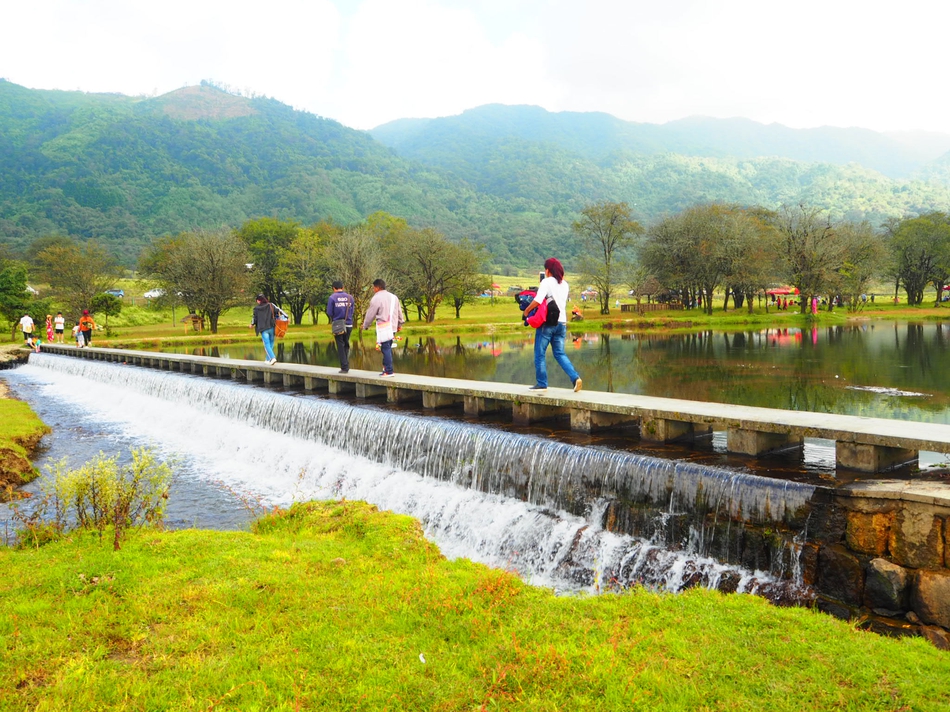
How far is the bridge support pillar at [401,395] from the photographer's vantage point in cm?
1672

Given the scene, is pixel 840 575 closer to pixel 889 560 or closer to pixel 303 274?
pixel 889 560

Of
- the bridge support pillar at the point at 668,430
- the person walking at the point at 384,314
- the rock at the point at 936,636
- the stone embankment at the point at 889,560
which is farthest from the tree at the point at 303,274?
the rock at the point at 936,636

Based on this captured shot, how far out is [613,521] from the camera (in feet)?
28.8

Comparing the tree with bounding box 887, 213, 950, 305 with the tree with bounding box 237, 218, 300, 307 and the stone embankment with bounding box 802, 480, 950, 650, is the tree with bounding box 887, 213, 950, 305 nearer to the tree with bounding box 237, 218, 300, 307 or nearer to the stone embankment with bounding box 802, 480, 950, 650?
the tree with bounding box 237, 218, 300, 307

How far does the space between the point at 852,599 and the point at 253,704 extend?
5.56 m

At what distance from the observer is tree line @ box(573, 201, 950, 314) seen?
6738 cm

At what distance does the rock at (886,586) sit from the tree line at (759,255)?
64.3m

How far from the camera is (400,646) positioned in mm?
4688

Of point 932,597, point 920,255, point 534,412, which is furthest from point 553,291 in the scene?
point 920,255

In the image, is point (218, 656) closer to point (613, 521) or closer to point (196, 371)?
point (613, 521)

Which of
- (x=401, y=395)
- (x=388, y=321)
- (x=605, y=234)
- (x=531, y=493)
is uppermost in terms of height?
(x=605, y=234)

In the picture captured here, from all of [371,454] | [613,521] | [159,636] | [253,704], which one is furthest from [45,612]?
[371,454]

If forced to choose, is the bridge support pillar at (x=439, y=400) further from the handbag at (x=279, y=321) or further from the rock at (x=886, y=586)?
the rock at (x=886, y=586)

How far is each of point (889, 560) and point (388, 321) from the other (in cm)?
1135
